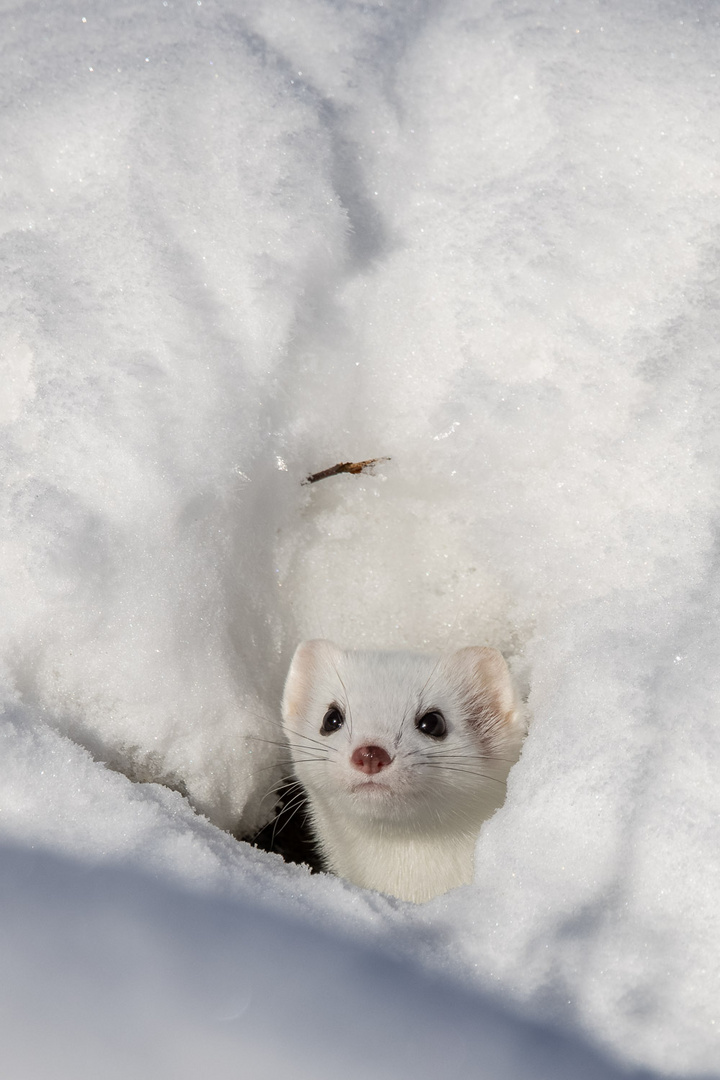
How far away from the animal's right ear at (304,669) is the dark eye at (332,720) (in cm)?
12

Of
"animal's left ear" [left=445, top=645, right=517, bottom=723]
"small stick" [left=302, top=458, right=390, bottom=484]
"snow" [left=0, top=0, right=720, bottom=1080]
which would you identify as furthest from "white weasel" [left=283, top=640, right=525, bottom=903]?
"small stick" [left=302, top=458, right=390, bottom=484]

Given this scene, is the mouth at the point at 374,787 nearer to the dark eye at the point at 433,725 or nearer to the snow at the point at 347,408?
the dark eye at the point at 433,725

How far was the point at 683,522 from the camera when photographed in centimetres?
173

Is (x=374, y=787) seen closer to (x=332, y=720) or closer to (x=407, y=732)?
(x=407, y=732)

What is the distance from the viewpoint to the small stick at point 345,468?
Answer: 2268 mm

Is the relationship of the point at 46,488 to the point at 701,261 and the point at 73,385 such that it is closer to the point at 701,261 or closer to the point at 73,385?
the point at 73,385

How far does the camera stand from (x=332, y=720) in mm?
2275

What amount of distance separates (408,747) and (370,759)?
0.14 metres

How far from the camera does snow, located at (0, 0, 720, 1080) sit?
1483mm

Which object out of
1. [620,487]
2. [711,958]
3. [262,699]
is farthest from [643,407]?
[262,699]

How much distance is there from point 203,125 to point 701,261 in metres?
1.20

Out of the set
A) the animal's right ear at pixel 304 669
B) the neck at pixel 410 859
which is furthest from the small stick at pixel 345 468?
the neck at pixel 410 859

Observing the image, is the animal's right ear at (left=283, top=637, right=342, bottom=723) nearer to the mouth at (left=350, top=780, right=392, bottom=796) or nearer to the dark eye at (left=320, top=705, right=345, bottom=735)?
the dark eye at (left=320, top=705, right=345, bottom=735)

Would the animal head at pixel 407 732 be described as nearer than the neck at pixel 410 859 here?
Yes
